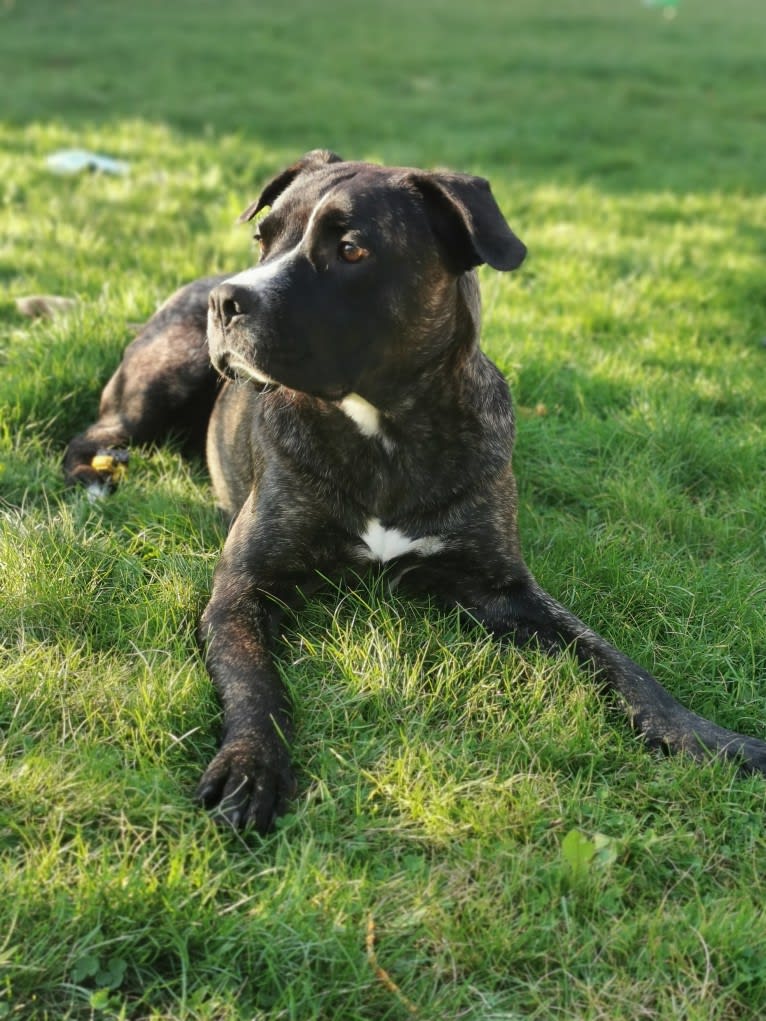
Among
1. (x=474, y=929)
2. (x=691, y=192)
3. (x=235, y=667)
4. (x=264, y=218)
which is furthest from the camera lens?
(x=691, y=192)

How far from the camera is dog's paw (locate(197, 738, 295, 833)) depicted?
8.88 feet

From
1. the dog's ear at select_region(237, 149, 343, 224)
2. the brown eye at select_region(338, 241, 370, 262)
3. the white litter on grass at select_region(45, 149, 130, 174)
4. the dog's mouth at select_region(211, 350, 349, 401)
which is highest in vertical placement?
the dog's ear at select_region(237, 149, 343, 224)

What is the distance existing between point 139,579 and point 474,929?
178 centimetres

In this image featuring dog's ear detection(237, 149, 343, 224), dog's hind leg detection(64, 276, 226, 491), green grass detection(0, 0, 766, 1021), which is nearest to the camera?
green grass detection(0, 0, 766, 1021)

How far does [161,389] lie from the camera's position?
474 cm

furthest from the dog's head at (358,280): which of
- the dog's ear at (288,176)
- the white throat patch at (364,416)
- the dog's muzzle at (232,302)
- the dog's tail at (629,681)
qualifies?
the dog's tail at (629,681)

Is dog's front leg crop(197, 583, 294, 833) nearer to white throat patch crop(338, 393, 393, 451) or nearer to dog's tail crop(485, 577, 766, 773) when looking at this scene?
white throat patch crop(338, 393, 393, 451)

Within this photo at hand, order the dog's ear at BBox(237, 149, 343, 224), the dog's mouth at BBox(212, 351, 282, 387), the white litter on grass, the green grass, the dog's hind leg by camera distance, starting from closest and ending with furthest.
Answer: the green grass, the dog's mouth at BBox(212, 351, 282, 387), the dog's ear at BBox(237, 149, 343, 224), the dog's hind leg, the white litter on grass

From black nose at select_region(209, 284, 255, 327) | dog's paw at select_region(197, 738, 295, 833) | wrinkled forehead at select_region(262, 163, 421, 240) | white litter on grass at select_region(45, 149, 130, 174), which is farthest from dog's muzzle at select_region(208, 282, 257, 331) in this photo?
white litter on grass at select_region(45, 149, 130, 174)

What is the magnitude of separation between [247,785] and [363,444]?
1.29 metres

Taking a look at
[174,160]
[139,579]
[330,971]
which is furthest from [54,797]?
[174,160]

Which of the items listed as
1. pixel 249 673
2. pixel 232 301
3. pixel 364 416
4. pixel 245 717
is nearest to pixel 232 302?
pixel 232 301

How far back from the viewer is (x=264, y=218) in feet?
11.5

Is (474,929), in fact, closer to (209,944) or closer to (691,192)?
(209,944)
